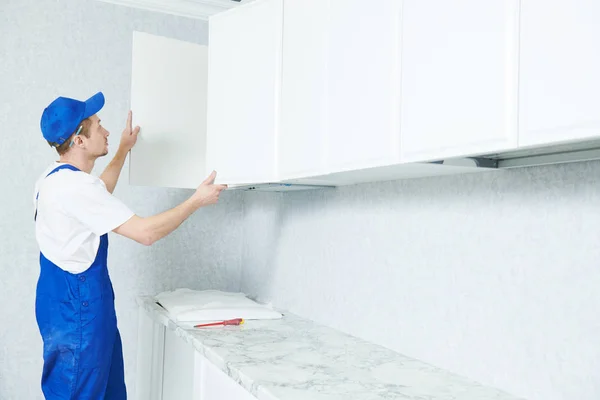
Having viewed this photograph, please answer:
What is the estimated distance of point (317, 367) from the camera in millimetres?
1700

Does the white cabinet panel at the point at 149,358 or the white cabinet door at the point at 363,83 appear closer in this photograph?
the white cabinet door at the point at 363,83

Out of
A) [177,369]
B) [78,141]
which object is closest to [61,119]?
[78,141]

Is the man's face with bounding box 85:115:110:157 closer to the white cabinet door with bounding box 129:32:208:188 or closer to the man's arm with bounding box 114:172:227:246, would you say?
the white cabinet door with bounding box 129:32:208:188

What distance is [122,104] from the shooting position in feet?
9.70

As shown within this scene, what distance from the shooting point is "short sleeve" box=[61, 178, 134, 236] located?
1946 millimetres

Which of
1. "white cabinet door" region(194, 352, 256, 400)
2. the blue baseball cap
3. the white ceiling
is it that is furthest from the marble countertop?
the white ceiling

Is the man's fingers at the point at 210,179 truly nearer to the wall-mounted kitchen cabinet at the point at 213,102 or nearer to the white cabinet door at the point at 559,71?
the wall-mounted kitchen cabinet at the point at 213,102

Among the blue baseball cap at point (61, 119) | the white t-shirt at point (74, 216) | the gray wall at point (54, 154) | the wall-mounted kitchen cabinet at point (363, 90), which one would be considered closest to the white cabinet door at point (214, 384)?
the white t-shirt at point (74, 216)

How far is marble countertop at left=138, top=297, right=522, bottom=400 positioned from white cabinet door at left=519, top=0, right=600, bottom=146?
741 mm

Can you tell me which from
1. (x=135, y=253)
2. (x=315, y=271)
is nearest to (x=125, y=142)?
(x=135, y=253)

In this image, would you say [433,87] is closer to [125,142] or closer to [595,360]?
[595,360]

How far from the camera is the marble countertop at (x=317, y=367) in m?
1.45

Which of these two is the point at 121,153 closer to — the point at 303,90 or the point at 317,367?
the point at 303,90

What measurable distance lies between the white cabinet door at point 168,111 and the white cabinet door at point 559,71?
164 cm
